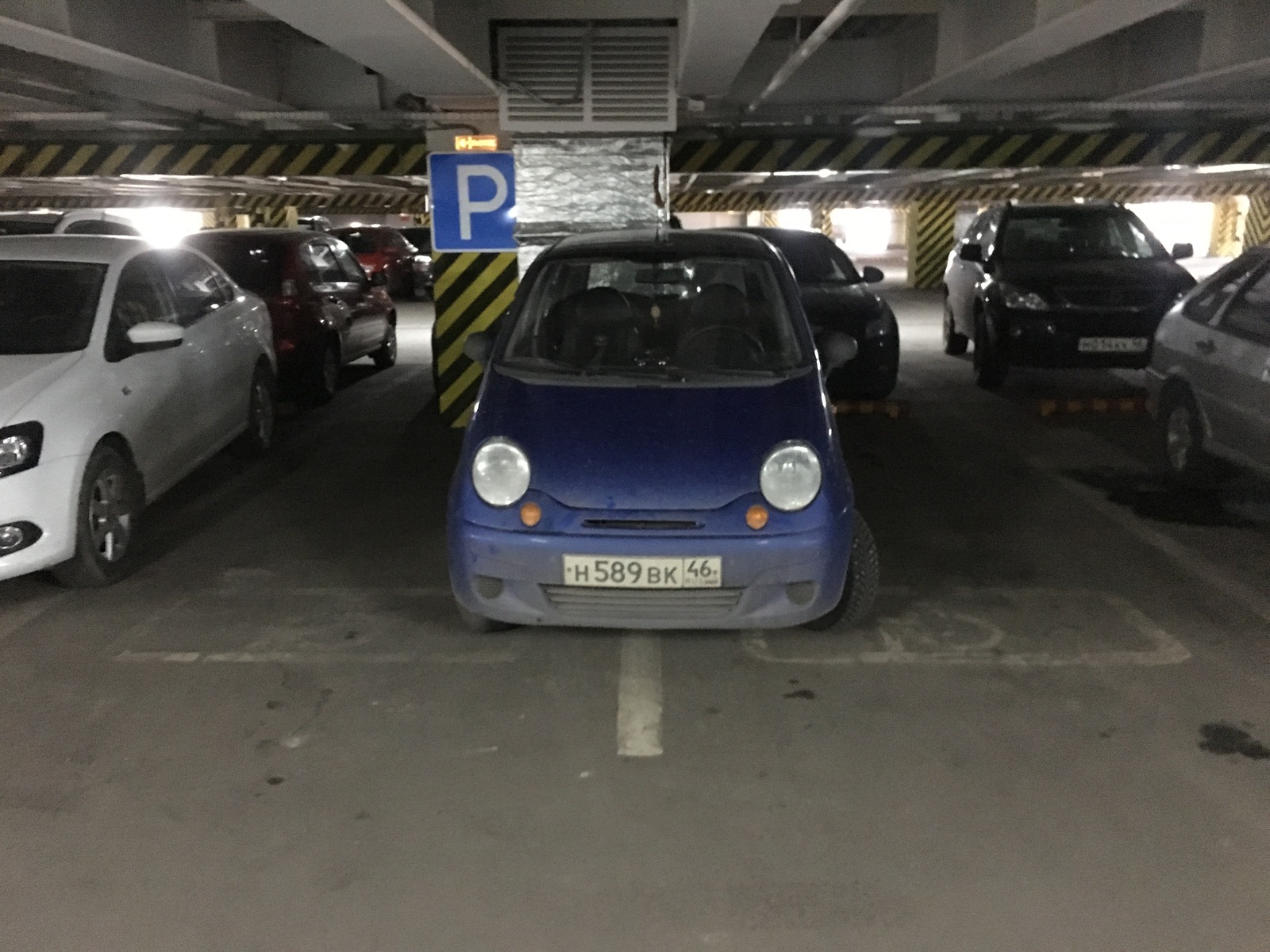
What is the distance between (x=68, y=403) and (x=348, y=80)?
195 inches

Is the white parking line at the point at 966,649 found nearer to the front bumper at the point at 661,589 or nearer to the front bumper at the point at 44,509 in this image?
the front bumper at the point at 661,589

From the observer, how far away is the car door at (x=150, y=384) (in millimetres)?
5410

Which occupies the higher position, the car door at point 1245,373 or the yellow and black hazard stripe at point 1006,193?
the yellow and black hazard stripe at point 1006,193

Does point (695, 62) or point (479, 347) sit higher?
point (695, 62)

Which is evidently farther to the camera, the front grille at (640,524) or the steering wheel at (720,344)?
the steering wheel at (720,344)

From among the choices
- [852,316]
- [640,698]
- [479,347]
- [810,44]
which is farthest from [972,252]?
[640,698]

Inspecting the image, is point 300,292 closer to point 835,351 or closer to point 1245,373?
point 835,351

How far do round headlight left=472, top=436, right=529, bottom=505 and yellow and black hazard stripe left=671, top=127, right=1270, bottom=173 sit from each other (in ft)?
24.5

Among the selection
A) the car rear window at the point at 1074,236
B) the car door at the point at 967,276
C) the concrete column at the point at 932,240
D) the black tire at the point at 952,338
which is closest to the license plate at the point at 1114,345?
the car rear window at the point at 1074,236

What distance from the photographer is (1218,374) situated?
615 cm

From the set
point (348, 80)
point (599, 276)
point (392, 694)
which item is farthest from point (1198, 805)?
point (348, 80)

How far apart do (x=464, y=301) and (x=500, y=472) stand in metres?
4.47

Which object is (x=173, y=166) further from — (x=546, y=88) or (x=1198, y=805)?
(x=1198, y=805)

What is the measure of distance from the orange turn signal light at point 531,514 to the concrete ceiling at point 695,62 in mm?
2657
